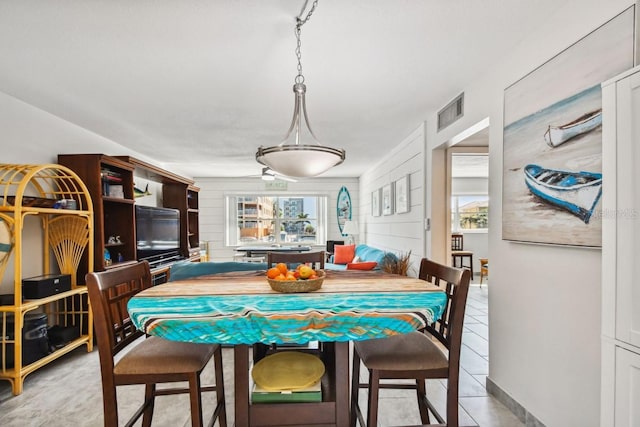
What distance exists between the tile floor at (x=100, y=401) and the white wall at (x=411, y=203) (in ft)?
4.80

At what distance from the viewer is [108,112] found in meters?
3.26

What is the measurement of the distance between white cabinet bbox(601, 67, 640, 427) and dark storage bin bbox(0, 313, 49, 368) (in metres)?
3.46

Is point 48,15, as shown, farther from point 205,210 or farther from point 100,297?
point 205,210

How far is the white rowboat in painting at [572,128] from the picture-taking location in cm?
143

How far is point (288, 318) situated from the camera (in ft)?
4.21

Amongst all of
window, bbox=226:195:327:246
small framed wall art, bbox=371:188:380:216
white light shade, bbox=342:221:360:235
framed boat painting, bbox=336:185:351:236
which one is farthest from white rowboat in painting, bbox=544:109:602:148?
window, bbox=226:195:327:246

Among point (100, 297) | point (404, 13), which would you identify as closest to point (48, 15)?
point (100, 297)

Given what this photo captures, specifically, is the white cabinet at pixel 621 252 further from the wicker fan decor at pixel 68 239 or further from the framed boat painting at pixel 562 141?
the wicker fan decor at pixel 68 239

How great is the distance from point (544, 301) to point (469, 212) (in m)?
6.16

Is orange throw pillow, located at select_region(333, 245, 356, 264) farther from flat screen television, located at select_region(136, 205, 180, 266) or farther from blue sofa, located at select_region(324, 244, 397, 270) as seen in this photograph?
flat screen television, located at select_region(136, 205, 180, 266)

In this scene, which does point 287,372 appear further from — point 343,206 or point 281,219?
point 281,219

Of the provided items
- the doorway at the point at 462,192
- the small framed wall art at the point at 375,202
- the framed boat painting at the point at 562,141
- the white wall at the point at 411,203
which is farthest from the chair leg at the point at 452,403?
the small framed wall art at the point at 375,202

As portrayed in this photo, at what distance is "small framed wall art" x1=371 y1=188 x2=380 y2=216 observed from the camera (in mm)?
5754

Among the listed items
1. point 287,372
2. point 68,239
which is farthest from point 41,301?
point 287,372
